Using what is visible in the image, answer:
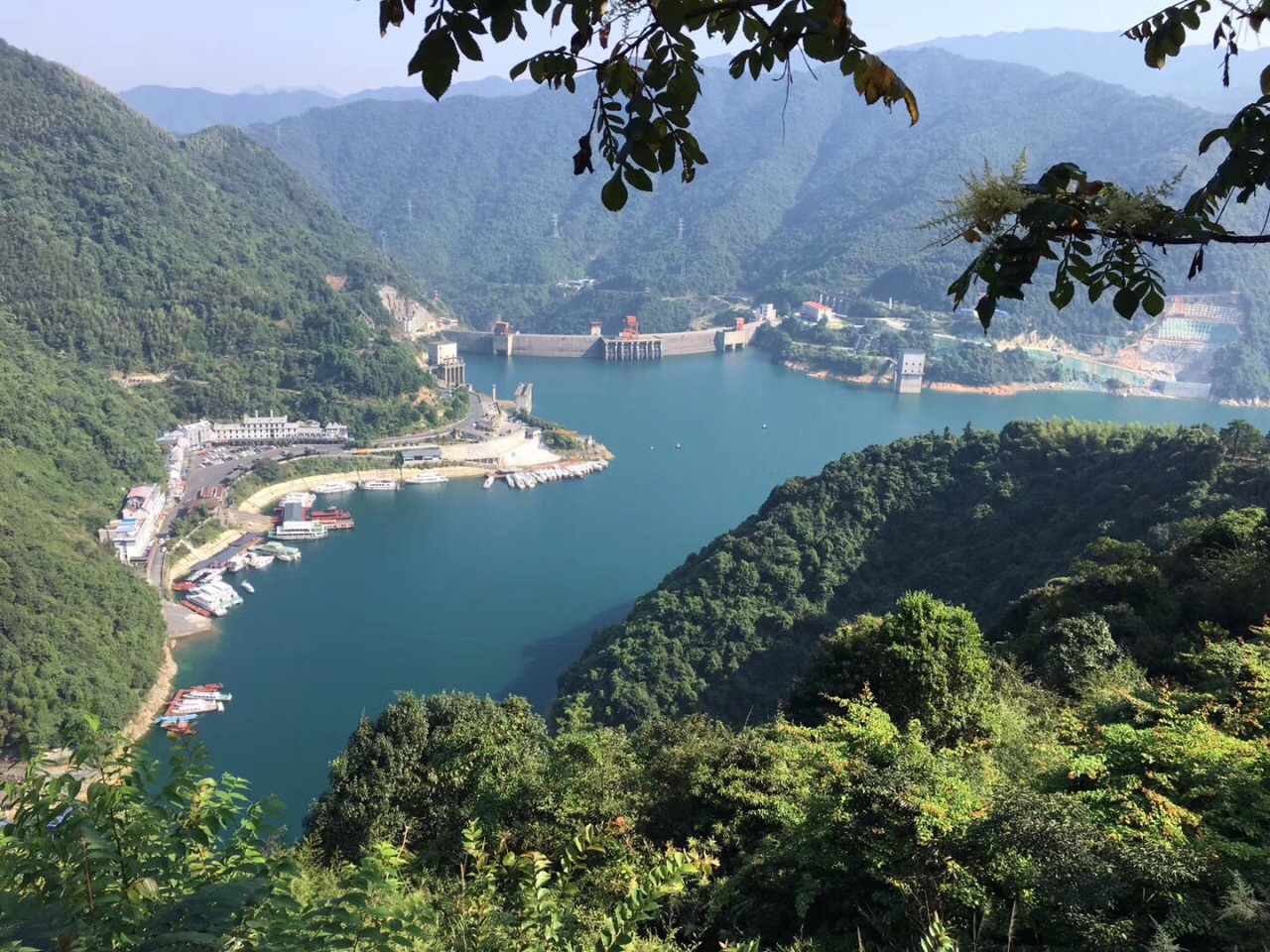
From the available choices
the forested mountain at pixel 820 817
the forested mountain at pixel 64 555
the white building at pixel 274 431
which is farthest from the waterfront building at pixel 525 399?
the forested mountain at pixel 820 817

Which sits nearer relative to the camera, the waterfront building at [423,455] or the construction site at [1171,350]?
the waterfront building at [423,455]

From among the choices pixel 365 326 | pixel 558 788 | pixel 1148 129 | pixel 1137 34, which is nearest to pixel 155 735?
pixel 558 788

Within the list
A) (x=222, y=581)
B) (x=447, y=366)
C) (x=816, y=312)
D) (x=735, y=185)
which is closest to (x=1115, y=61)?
(x=735, y=185)

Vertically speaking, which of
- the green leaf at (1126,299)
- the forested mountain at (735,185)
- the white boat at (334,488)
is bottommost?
the white boat at (334,488)

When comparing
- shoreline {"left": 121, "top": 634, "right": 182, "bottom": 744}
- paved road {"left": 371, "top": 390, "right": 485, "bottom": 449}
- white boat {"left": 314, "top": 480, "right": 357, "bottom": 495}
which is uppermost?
paved road {"left": 371, "top": 390, "right": 485, "bottom": 449}

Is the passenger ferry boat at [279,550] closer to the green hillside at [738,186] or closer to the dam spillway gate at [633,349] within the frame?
the dam spillway gate at [633,349]

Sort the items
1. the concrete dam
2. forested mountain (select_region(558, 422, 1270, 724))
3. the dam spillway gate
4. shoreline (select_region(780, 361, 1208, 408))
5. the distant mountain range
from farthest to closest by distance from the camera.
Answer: the distant mountain range, the concrete dam, the dam spillway gate, shoreline (select_region(780, 361, 1208, 408)), forested mountain (select_region(558, 422, 1270, 724))

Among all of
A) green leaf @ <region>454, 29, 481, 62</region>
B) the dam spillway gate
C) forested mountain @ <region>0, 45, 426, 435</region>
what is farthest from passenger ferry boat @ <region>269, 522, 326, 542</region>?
the dam spillway gate

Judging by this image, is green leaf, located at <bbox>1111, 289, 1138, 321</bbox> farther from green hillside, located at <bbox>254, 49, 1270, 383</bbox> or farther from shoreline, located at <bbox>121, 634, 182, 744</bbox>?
green hillside, located at <bbox>254, 49, 1270, 383</bbox>
